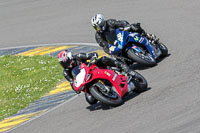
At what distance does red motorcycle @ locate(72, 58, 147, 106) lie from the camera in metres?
10.2

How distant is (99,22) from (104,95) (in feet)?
9.72

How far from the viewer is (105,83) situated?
34.9 feet

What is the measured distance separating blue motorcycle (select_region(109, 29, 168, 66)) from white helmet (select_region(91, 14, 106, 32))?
1.26ft

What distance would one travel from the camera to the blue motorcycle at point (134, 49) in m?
12.6

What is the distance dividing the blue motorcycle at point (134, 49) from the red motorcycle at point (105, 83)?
1.61 meters

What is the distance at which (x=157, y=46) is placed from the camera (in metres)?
13.4

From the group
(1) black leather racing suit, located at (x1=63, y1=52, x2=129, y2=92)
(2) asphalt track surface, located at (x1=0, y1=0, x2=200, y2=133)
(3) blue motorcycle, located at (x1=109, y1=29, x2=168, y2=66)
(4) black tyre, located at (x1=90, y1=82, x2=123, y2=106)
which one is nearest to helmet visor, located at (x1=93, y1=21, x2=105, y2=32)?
(3) blue motorcycle, located at (x1=109, y1=29, x2=168, y2=66)

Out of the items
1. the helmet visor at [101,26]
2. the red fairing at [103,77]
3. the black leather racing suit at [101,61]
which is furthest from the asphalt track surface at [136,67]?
the helmet visor at [101,26]

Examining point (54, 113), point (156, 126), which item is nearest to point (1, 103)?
point (54, 113)

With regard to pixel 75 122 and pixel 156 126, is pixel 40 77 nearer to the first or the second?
pixel 75 122

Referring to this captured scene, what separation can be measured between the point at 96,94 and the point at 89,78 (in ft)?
1.29

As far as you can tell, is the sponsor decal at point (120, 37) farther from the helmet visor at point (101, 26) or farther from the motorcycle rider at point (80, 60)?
the motorcycle rider at point (80, 60)

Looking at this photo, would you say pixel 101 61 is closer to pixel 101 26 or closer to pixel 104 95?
pixel 104 95

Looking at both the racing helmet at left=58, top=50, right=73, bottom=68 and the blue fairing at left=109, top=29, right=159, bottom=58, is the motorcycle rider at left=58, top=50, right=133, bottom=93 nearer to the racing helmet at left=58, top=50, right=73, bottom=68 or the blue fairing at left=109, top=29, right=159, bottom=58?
the racing helmet at left=58, top=50, right=73, bottom=68
